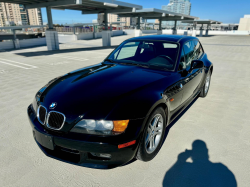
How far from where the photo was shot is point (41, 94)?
8.52 ft

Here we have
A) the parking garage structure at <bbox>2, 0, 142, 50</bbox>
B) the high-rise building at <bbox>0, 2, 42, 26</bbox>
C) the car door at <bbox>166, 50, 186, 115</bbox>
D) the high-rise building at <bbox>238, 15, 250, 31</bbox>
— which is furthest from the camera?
the high-rise building at <bbox>0, 2, 42, 26</bbox>

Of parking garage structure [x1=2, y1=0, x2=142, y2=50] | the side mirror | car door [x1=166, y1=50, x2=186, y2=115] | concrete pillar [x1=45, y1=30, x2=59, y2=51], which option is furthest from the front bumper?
concrete pillar [x1=45, y1=30, x2=59, y2=51]

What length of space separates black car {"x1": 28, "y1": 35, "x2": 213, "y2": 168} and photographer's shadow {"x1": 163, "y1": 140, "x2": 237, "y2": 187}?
1.21 feet

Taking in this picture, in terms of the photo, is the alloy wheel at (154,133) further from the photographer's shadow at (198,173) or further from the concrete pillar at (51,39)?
the concrete pillar at (51,39)

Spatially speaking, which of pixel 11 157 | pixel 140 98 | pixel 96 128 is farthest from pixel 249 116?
pixel 11 157

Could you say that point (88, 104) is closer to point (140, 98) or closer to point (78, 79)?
point (140, 98)

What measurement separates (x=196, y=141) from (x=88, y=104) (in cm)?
198

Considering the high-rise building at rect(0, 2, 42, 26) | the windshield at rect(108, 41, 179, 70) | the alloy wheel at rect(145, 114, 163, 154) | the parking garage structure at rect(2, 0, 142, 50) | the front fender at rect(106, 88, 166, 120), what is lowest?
the alloy wheel at rect(145, 114, 163, 154)

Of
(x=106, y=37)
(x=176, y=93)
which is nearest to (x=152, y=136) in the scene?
(x=176, y=93)

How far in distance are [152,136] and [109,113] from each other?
2.80ft

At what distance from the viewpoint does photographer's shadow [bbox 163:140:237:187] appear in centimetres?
213

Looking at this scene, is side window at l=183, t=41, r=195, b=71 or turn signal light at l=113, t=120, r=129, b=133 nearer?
turn signal light at l=113, t=120, r=129, b=133

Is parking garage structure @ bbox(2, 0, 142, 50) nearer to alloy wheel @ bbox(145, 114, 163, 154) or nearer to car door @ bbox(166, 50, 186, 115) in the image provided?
car door @ bbox(166, 50, 186, 115)

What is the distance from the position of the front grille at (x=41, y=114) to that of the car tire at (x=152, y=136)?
1246mm
